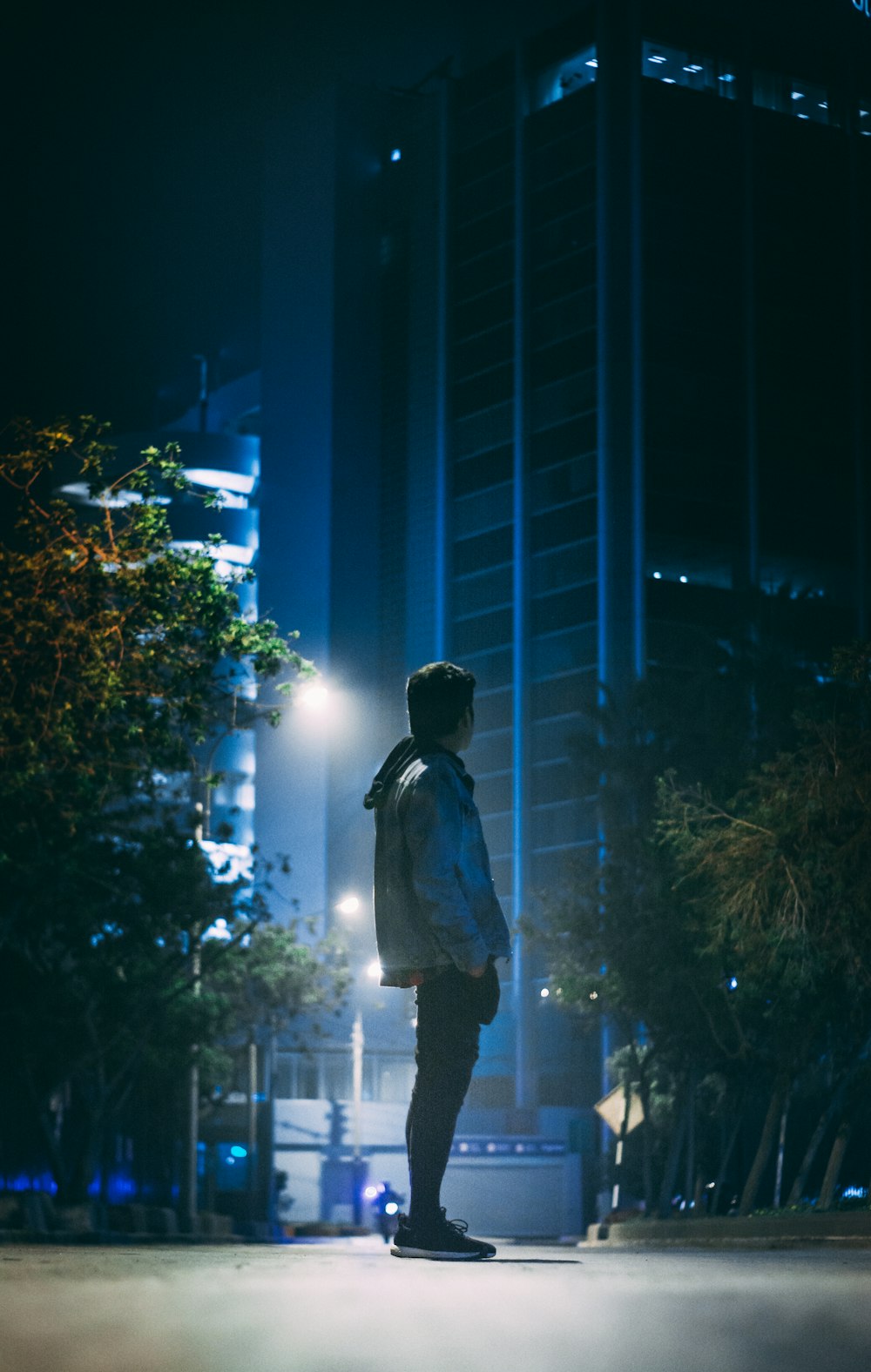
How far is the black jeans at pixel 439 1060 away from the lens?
6.01 m

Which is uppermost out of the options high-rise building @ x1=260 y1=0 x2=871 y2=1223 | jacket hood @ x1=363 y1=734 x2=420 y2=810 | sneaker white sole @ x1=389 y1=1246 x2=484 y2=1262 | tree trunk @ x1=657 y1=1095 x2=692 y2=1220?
high-rise building @ x1=260 y1=0 x2=871 y2=1223

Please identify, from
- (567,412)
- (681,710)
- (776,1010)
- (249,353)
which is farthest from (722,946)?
(249,353)

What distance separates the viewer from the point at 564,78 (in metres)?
108

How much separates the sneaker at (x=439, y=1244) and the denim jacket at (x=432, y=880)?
2.52 ft

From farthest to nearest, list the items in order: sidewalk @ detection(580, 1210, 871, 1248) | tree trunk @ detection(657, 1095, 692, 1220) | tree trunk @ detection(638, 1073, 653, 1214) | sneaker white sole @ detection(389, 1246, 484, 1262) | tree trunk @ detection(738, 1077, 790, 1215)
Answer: tree trunk @ detection(638, 1073, 653, 1214), tree trunk @ detection(657, 1095, 692, 1220), tree trunk @ detection(738, 1077, 790, 1215), sidewalk @ detection(580, 1210, 871, 1248), sneaker white sole @ detection(389, 1246, 484, 1262)

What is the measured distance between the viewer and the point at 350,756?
117312 mm

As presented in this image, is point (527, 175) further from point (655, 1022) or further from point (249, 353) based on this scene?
point (655, 1022)

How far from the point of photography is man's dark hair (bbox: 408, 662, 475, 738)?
625 cm

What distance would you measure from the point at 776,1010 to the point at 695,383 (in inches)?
2845

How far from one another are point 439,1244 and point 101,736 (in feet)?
44.2

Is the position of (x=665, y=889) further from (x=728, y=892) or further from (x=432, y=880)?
(x=432, y=880)

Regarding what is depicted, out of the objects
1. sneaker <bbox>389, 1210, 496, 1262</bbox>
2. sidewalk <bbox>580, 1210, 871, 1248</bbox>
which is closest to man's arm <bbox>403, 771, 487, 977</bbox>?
sneaker <bbox>389, 1210, 496, 1262</bbox>

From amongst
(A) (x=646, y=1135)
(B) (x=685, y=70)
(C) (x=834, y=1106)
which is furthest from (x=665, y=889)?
(B) (x=685, y=70)

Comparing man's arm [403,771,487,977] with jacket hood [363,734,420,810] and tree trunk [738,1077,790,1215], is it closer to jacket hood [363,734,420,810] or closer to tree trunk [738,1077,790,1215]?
jacket hood [363,734,420,810]
